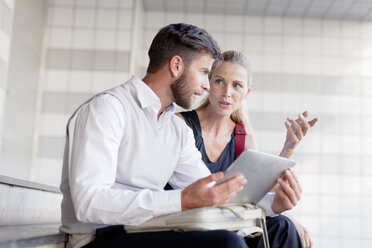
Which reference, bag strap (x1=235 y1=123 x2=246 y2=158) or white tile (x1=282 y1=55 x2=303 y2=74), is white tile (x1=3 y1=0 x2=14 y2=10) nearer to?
bag strap (x1=235 y1=123 x2=246 y2=158)

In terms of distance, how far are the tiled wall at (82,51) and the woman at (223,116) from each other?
3003 mm

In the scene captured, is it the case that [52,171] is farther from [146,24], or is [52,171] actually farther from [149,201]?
[149,201]

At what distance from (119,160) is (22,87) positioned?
3.73 metres

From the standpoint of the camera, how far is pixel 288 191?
4.83 ft

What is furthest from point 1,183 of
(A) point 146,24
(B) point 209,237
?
(A) point 146,24

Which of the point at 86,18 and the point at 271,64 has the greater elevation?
the point at 86,18

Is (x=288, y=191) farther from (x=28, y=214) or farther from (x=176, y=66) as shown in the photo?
(x=28, y=214)

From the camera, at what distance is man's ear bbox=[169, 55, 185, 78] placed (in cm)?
150

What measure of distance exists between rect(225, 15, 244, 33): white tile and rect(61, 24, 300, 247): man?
14.5 ft

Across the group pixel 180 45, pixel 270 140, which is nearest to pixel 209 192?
pixel 180 45

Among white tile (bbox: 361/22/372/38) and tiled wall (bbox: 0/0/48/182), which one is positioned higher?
white tile (bbox: 361/22/372/38)

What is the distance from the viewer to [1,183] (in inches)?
65.2

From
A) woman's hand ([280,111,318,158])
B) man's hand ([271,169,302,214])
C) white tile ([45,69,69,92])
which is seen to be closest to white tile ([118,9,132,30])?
white tile ([45,69,69,92])

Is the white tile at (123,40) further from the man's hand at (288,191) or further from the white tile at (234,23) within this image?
the man's hand at (288,191)
